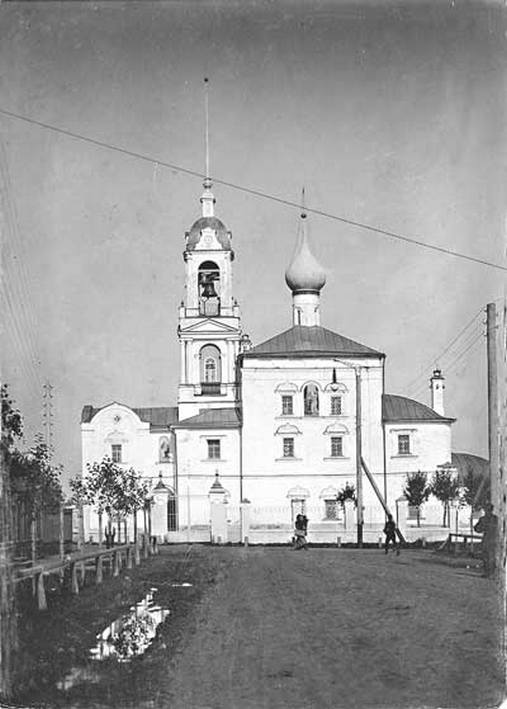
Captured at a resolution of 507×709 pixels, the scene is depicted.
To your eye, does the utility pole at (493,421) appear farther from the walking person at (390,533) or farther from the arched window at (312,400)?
the arched window at (312,400)

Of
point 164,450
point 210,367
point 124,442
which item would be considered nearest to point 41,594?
point 124,442

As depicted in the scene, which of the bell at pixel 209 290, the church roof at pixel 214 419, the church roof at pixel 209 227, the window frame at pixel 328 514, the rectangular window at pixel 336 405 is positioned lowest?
the window frame at pixel 328 514

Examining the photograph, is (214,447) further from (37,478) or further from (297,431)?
(37,478)

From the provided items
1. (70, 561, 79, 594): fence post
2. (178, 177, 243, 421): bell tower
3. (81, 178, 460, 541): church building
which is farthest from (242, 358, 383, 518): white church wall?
(70, 561, 79, 594): fence post

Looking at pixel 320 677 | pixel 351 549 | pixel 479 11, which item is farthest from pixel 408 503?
pixel 479 11

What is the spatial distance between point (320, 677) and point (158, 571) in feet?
4.15

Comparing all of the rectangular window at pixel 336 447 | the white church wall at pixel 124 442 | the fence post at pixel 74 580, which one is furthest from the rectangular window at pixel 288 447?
the fence post at pixel 74 580

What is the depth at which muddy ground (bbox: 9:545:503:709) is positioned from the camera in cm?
460

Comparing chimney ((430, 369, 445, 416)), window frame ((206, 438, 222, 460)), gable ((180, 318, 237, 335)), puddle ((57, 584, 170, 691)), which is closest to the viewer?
puddle ((57, 584, 170, 691))

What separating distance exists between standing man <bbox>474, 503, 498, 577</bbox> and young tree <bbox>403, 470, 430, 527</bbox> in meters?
0.50

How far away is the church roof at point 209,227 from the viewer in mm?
5605

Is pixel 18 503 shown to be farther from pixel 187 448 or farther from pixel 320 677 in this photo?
pixel 320 677

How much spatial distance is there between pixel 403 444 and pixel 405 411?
0.18 metres

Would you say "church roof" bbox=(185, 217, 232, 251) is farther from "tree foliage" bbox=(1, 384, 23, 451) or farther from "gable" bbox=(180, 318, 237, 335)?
"tree foliage" bbox=(1, 384, 23, 451)
